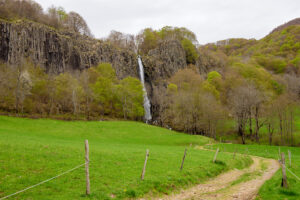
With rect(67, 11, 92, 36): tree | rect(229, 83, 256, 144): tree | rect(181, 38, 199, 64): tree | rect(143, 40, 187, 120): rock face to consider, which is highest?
rect(67, 11, 92, 36): tree

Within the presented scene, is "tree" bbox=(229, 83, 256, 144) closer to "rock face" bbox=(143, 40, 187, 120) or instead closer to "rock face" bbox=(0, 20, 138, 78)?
"rock face" bbox=(143, 40, 187, 120)

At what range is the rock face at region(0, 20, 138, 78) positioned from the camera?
215 feet

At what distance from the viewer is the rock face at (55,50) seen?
65562mm

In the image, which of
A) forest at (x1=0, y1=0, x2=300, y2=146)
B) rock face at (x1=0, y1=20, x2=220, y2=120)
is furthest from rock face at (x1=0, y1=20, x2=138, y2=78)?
forest at (x1=0, y1=0, x2=300, y2=146)

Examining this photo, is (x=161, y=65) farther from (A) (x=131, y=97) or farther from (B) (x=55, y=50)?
(B) (x=55, y=50)

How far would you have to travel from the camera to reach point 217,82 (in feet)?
319

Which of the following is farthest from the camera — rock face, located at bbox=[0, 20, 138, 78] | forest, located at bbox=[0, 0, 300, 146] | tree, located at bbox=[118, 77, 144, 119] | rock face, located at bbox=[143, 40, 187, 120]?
rock face, located at bbox=[143, 40, 187, 120]

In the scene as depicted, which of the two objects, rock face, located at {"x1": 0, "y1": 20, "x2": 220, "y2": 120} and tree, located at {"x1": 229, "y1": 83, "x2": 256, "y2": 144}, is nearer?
tree, located at {"x1": 229, "y1": 83, "x2": 256, "y2": 144}

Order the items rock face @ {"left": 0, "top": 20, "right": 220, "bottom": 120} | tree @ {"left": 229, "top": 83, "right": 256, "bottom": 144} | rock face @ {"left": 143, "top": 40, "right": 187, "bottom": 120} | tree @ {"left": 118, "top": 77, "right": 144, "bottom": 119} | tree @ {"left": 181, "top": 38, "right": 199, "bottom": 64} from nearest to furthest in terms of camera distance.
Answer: tree @ {"left": 229, "top": 83, "right": 256, "bottom": 144} → rock face @ {"left": 0, "top": 20, "right": 220, "bottom": 120} → tree @ {"left": 118, "top": 77, "right": 144, "bottom": 119} → rock face @ {"left": 143, "top": 40, "right": 187, "bottom": 120} → tree @ {"left": 181, "top": 38, "right": 199, "bottom": 64}

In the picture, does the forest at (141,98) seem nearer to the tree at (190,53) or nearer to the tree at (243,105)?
the tree at (243,105)

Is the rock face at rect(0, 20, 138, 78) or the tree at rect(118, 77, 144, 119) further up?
the rock face at rect(0, 20, 138, 78)

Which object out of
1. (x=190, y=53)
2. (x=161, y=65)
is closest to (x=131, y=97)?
(x=161, y=65)

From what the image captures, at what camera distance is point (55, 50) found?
248 feet

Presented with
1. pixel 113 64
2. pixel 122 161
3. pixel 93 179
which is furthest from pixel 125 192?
pixel 113 64
